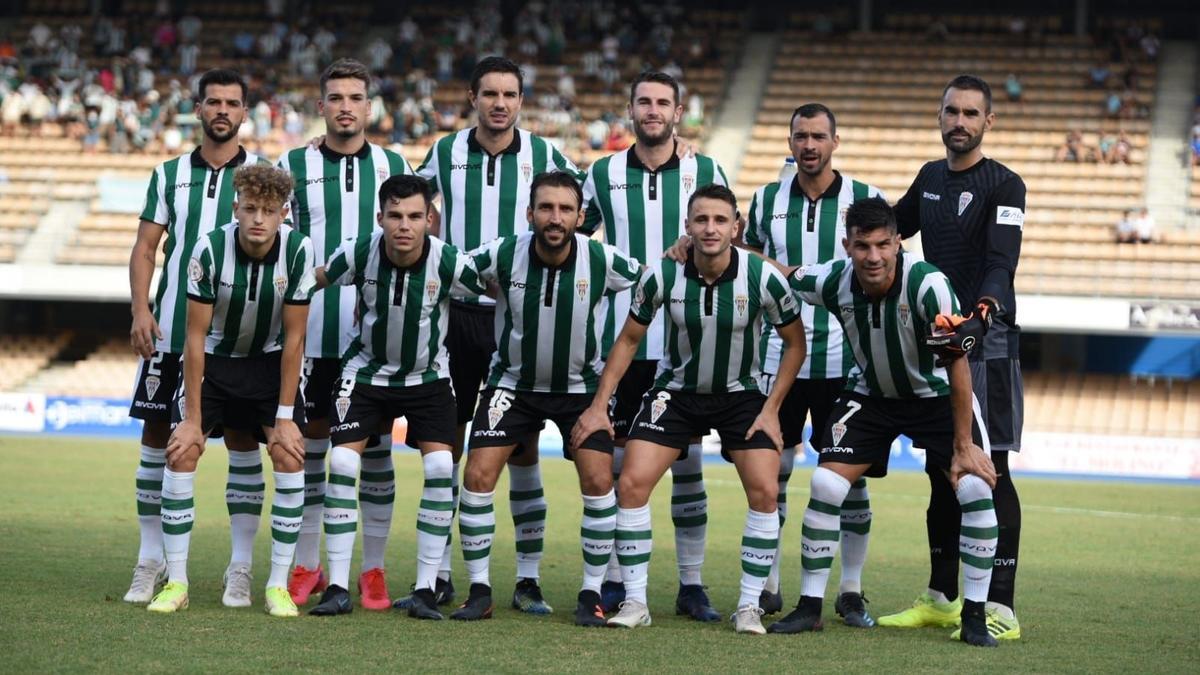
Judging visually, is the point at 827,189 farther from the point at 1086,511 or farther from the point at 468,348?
the point at 1086,511

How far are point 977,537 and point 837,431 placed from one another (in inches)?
29.1

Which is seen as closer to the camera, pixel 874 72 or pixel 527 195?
pixel 527 195

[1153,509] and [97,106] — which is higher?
[97,106]

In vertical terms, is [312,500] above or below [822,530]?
below

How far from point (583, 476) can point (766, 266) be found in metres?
1.24

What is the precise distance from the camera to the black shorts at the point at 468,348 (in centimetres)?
746

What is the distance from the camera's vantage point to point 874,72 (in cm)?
2914

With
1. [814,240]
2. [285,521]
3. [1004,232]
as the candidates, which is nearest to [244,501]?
[285,521]

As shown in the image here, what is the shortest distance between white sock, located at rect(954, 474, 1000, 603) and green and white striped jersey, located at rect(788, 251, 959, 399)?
453mm

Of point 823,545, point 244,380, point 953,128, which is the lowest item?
point 823,545

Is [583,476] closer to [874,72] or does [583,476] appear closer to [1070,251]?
[1070,251]

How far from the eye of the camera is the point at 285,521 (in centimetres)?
688

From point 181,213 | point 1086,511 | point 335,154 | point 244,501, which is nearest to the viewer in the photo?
point 244,501

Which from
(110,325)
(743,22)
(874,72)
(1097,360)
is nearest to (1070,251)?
(1097,360)
